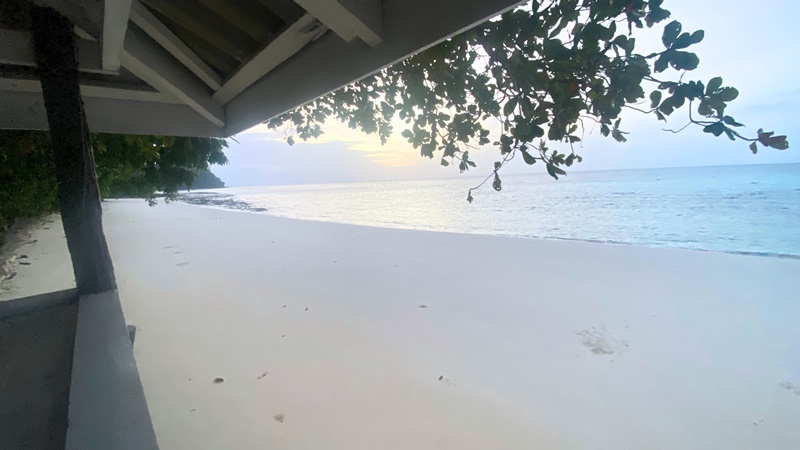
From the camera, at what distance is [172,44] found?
1.75 m

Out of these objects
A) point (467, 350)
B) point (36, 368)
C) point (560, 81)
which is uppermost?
point (560, 81)

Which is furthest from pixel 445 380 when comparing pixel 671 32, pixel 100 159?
pixel 100 159

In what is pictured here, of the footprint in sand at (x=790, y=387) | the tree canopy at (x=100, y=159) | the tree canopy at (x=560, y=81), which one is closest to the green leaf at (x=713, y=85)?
the tree canopy at (x=560, y=81)

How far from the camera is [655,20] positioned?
0.98 m

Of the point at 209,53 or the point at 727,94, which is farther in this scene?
the point at 209,53

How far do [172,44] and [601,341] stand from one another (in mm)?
4405

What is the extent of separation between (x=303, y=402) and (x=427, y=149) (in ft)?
6.68

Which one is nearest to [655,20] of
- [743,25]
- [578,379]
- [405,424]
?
[743,25]

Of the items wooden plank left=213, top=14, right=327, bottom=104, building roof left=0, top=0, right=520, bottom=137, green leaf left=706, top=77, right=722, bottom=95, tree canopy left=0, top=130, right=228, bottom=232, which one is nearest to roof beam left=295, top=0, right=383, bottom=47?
building roof left=0, top=0, right=520, bottom=137

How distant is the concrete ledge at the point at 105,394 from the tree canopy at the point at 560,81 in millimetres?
1236

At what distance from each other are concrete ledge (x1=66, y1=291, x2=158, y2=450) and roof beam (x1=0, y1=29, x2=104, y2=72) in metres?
1.03

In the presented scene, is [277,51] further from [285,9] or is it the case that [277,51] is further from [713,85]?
[713,85]

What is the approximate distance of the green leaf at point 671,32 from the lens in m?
0.88

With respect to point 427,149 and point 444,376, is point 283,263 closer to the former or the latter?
point 444,376
